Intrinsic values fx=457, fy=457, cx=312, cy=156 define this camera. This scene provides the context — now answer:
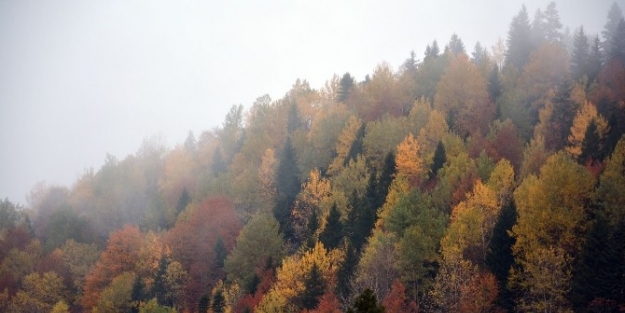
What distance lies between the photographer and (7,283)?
75.3 metres

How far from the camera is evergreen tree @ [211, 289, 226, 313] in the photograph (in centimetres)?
4934

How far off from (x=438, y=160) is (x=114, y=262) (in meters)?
47.9

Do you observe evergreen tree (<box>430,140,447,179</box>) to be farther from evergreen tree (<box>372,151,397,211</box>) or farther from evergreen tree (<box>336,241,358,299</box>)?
evergreen tree (<box>336,241,358,299</box>)

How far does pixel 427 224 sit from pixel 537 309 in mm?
10834

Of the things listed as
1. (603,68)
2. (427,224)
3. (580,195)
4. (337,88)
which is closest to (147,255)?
(427,224)

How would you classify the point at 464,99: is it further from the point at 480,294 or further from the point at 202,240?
the point at 202,240

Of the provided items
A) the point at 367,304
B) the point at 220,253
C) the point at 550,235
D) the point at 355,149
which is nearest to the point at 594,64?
the point at 355,149

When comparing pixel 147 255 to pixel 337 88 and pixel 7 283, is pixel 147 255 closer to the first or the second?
pixel 7 283

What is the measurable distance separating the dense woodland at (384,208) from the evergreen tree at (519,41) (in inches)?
14.4

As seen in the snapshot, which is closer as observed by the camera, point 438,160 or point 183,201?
point 438,160

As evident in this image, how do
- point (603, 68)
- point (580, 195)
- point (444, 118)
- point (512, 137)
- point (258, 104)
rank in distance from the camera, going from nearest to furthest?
point (580, 195)
point (512, 137)
point (444, 118)
point (603, 68)
point (258, 104)

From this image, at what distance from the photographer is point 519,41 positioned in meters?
83.1

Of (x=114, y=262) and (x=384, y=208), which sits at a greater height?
(x=384, y=208)

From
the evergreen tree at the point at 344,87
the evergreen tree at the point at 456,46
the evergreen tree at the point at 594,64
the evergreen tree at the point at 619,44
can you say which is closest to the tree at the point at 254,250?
the evergreen tree at the point at 344,87
